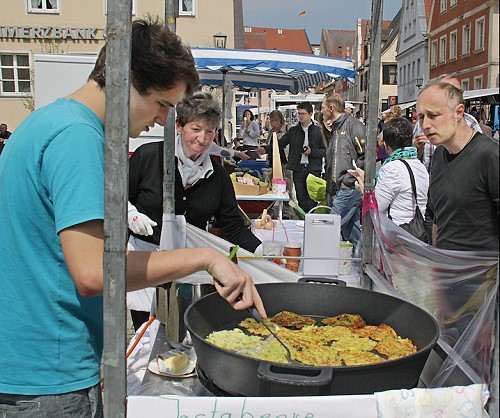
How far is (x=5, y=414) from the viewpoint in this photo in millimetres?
1207

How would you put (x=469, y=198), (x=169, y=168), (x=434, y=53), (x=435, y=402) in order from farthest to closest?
(x=434, y=53), (x=169, y=168), (x=469, y=198), (x=435, y=402)

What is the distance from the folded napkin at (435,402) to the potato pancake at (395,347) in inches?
12.0

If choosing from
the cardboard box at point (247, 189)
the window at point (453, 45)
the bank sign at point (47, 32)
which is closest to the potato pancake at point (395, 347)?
the cardboard box at point (247, 189)

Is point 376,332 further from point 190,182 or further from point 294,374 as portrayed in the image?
point 190,182

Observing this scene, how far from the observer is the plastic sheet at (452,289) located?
1.30 meters

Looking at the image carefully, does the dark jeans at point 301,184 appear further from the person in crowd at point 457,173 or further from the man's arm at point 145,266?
the man's arm at point 145,266

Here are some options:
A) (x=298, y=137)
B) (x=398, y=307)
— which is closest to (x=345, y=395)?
(x=398, y=307)

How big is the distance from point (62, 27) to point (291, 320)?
21.9 meters

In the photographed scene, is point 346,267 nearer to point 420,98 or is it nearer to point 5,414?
point 420,98

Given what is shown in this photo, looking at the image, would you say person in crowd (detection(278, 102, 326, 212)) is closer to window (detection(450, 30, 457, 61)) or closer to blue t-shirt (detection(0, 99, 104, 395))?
blue t-shirt (detection(0, 99, 104, 395))

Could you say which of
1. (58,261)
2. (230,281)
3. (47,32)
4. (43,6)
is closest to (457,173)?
(230,281)

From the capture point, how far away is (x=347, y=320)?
6.21ft

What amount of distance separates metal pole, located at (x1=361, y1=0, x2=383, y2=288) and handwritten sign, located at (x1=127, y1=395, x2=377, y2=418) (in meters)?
1.12

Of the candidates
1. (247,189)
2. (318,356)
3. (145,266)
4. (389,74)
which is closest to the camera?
(145,266)
